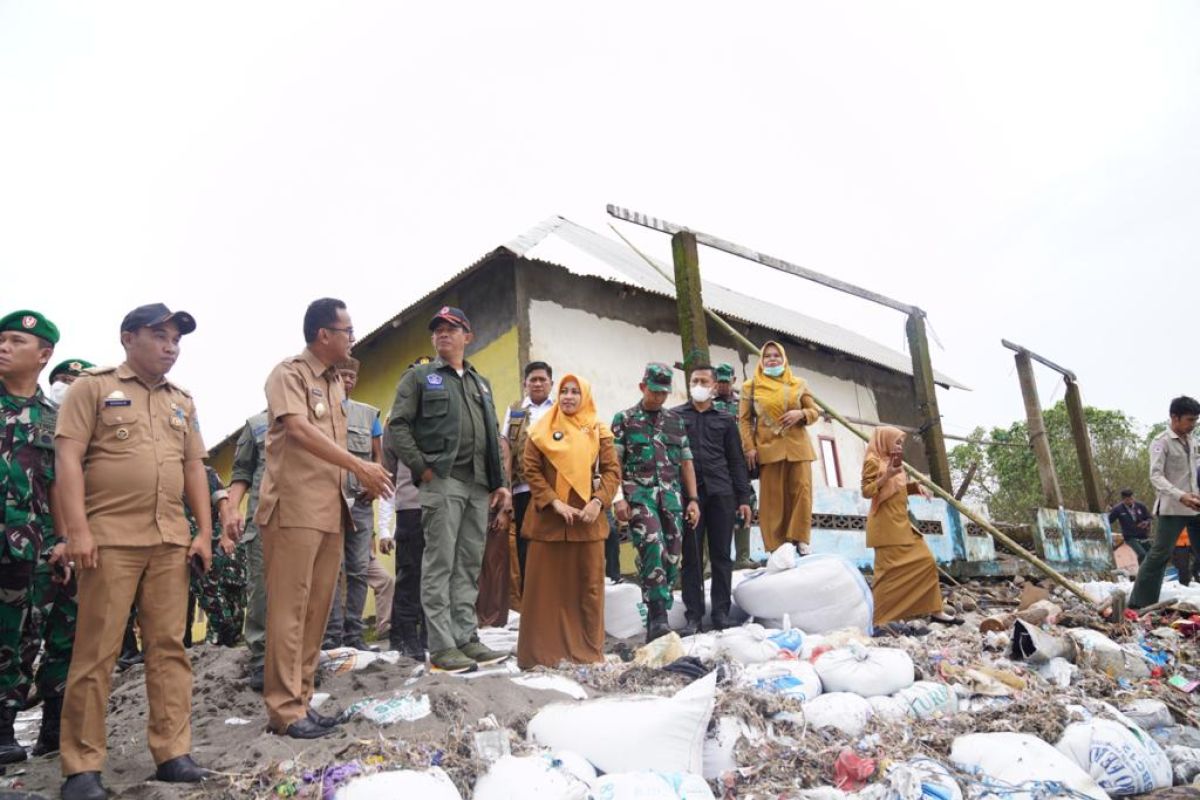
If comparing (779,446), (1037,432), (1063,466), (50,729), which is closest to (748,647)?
(779,446)

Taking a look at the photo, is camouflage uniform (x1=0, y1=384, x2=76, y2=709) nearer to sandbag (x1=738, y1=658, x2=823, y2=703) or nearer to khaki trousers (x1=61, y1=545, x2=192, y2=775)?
khaki trousers (x1=61, y1=545, x2=192, y2=775)

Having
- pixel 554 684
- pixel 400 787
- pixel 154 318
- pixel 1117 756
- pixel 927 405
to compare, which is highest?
pixel 927 405

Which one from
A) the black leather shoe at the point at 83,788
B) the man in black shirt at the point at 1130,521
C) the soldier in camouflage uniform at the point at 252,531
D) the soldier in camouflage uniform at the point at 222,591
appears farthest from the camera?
the man in black shirt at the point at 1130,521

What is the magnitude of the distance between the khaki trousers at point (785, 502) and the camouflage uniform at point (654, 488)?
3.76 ft

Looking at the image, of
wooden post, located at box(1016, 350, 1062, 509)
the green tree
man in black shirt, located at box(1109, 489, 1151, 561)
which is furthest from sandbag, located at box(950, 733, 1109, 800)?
the green tree

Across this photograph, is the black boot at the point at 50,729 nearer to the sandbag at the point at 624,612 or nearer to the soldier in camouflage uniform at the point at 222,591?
the soldier in camouflage uniform at the point at 222,591

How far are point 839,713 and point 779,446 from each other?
2952 mm

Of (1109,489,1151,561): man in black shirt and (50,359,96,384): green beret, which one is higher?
(50,359,96,384): green beret

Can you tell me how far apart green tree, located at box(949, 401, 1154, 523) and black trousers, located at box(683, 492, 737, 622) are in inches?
678

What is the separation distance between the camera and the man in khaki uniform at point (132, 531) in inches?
106

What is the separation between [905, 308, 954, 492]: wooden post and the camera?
8.55 meters

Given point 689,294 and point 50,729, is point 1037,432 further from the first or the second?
point 50,729

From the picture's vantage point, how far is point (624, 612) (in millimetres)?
5422

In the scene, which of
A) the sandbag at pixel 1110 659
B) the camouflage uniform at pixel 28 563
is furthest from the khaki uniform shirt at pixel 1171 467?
the camouflage uniform at pixel 28 563
